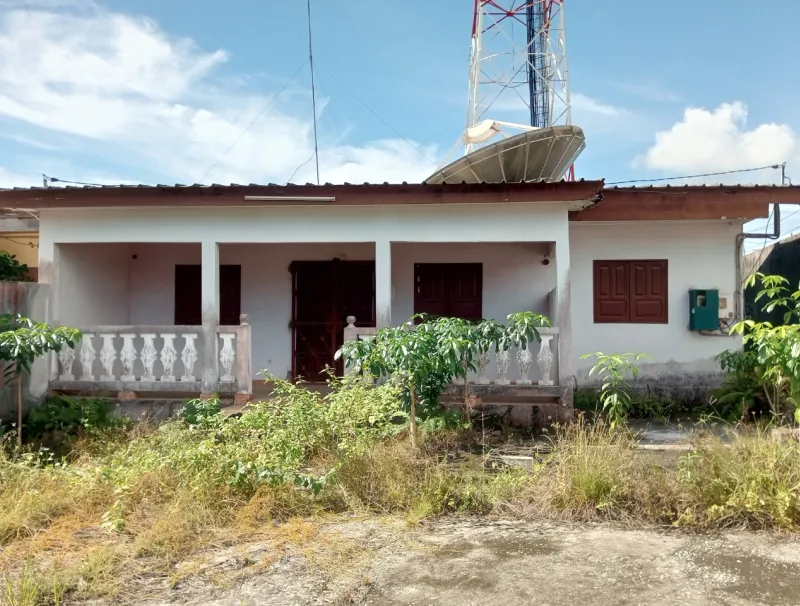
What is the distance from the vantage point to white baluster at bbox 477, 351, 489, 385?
6.35 m

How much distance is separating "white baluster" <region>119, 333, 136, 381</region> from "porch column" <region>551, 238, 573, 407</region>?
5172mm

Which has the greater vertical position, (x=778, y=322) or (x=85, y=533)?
(x=778, y=322)

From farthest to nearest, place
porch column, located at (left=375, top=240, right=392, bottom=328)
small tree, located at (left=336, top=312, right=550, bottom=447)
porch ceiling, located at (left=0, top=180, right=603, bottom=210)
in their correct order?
porch column, located at (left=375, top=240, right=392, bottom=328) → porch ceiling, located at (left=0, top=180, right=603, bottom=210) → small tree, located at (left=336, top=312, right=550, bottom=447)

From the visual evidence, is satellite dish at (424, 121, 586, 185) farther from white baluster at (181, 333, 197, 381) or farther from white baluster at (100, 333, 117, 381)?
white baluster at (100, 333, 117, 381)

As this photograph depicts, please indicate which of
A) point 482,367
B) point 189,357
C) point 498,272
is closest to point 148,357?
point 189,357

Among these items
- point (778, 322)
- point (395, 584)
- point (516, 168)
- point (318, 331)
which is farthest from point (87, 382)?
point (778, 322)

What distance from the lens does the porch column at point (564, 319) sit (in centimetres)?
657

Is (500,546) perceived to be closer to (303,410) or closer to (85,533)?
(303,410)

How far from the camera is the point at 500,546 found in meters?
3.61

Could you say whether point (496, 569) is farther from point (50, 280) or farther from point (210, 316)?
point (50, 280)

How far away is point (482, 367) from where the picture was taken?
6484 millimetres

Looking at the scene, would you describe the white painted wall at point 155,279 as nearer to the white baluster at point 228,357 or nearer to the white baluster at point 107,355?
the white baluster at point 107,355

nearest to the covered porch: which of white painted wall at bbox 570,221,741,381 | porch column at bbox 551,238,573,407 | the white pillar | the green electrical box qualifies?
the white pillar

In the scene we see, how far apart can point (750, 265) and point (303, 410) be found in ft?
30.8
